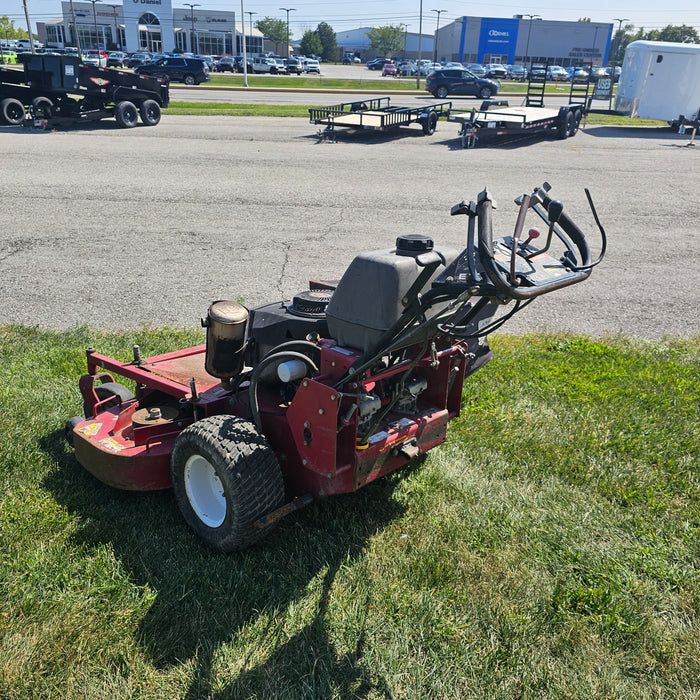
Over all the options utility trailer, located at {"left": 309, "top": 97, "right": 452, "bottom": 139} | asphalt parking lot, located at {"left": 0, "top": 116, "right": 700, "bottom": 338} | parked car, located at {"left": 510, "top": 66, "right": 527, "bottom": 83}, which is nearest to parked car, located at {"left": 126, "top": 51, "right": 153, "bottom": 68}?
utility trailer, located at {"left": 309, "top": 97, "right": 452, "bottom": 139}

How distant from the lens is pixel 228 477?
10.0 feet

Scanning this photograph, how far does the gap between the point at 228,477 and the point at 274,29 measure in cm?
12227

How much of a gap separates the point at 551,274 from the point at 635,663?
5.59 ft

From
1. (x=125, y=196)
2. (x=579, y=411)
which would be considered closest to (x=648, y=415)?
(x=579, y=411)

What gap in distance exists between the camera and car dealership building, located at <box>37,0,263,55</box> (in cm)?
8600

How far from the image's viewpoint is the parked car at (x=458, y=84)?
36.2 metres

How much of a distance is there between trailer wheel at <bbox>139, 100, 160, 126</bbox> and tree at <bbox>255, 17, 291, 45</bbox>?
99111 mm

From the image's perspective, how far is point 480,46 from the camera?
3898 inches

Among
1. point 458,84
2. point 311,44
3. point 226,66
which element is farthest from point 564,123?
point 311,44

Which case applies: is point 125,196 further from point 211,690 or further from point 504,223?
point 211,690

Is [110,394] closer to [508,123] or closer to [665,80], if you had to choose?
[508,123]

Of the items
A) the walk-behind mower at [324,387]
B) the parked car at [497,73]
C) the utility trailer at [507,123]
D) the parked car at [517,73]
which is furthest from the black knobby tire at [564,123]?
the parked car at [517,73]

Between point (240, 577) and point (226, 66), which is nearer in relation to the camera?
point (240, 577)

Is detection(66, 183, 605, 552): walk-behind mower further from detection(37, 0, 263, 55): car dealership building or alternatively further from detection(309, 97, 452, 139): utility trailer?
detection(37, 0, 263, 55): car dealership building
